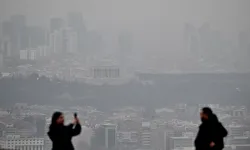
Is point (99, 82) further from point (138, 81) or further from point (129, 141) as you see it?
point (129, 141)

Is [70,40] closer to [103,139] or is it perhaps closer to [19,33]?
[19,33]

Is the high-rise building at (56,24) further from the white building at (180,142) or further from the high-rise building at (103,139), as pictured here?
the white building at (180,142)

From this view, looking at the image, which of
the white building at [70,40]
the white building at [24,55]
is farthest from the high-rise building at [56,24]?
the white building at [24,55]

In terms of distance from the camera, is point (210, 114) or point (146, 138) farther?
point (146, 138)

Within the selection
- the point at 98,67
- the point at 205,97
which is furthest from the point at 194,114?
the point at 98,67

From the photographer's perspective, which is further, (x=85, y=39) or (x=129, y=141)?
(x=85, y=39)

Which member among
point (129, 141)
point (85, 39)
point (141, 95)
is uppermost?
point (85, 39)

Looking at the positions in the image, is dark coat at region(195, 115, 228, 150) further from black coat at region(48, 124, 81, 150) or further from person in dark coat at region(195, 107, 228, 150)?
black coat at region(48, 124, 81, 150)

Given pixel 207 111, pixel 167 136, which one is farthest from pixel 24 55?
pixel 207 111
